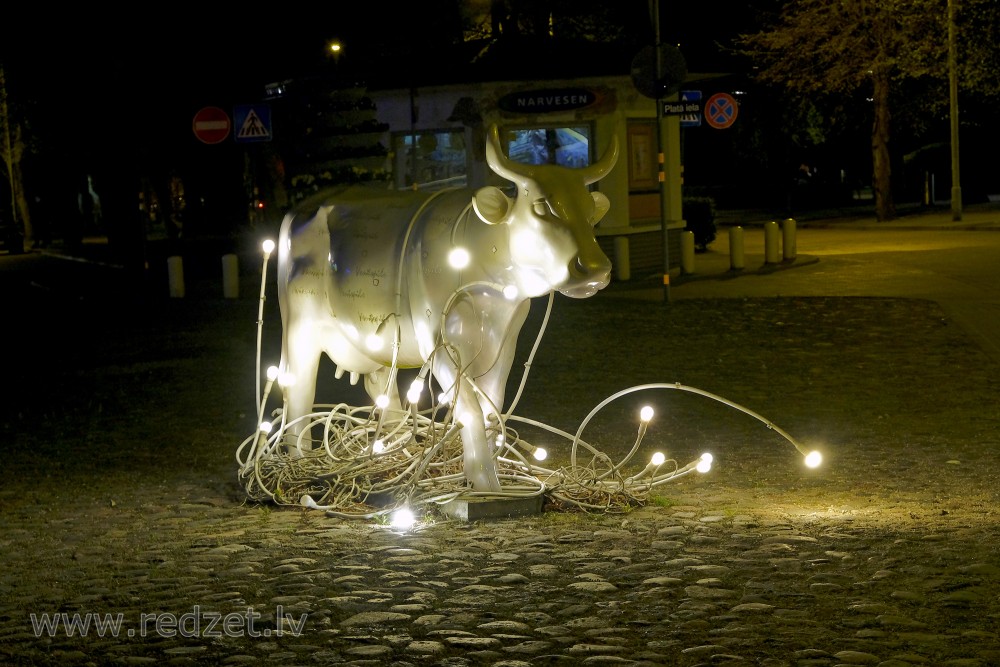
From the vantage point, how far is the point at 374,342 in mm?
8227

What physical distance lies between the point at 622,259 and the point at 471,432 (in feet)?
52.8

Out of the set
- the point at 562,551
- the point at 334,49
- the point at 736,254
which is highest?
the point at 334,49

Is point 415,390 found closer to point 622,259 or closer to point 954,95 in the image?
point 622,259

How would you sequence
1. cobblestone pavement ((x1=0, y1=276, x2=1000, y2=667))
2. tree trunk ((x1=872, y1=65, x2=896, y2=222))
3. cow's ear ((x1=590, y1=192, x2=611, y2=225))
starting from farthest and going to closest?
1. tree trunk ((x1=872, y1=65, x2=896, y2=222))
2. cow's ear ((x1=590, y1=192, x2=611, y2=225))
3. cobblestone pavement ((x1=0, y1=276, x2=1000, y2=667))

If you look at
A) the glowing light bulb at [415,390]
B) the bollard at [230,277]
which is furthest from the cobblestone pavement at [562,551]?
the bollard at [230,277]

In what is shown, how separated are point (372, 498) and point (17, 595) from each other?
218cm

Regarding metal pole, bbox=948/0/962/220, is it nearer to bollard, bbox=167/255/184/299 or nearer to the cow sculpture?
bollard, bbox=167/255/184/299

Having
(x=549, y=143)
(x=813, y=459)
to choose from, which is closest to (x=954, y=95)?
(x=549, y=143)

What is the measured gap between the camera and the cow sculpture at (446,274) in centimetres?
738

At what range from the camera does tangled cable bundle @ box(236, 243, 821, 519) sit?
7723 millimetres

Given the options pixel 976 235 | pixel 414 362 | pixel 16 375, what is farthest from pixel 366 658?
pixel 976 235

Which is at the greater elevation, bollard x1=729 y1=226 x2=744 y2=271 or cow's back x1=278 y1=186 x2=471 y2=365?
cow's back x1=278 y1=186 x2=471 y2=365

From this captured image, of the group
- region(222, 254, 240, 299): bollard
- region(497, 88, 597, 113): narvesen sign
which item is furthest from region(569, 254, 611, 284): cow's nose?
region(497, 88, 597, 113): narvesen sign

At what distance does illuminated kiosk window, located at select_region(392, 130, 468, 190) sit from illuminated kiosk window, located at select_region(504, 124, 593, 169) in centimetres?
109
